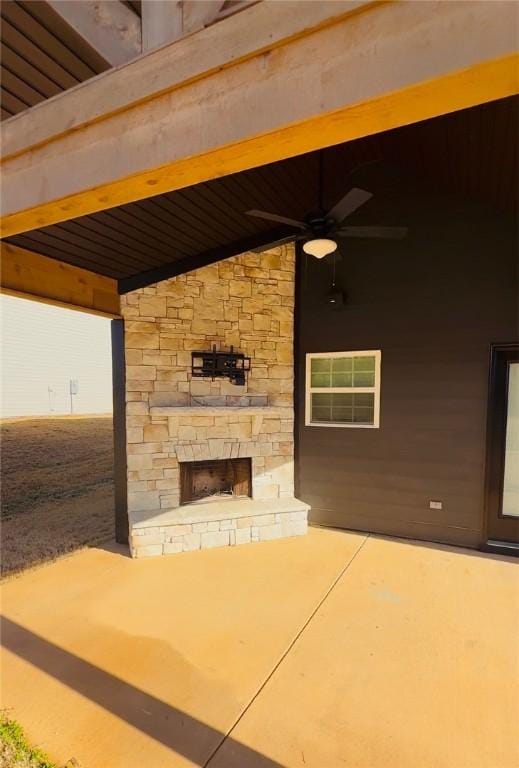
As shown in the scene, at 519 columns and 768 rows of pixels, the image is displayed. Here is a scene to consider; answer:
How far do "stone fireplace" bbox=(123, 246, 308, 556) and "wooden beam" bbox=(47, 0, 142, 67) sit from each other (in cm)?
313

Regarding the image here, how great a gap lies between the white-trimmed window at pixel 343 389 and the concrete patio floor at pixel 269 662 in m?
1.63

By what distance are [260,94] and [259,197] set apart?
2.91 m

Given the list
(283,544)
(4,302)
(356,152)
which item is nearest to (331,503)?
(283,544)

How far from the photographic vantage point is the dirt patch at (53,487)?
4.30m

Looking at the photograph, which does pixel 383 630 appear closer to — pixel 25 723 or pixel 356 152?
pixel 25 723

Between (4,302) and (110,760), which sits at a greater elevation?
(4,302)

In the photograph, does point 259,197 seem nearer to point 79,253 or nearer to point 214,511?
point 79,253

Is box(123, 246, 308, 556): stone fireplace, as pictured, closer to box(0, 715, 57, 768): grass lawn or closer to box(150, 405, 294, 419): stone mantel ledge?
box(150, 405, 294, 419): stone mantel ledge

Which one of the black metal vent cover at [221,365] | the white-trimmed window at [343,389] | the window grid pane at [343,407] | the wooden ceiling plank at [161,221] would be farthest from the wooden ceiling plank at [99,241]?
the window grid pane at [343,407]

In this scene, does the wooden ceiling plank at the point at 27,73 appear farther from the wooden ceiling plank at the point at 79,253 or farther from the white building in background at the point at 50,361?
the white building in background at the point at 50,361

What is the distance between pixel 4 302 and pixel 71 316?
181 centimetres

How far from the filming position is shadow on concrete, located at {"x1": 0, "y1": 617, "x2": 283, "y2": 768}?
180 cm

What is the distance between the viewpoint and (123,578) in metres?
3.50

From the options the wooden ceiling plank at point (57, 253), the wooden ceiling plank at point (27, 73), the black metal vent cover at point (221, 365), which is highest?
the wooden ceiling plank at point (27, 73)
